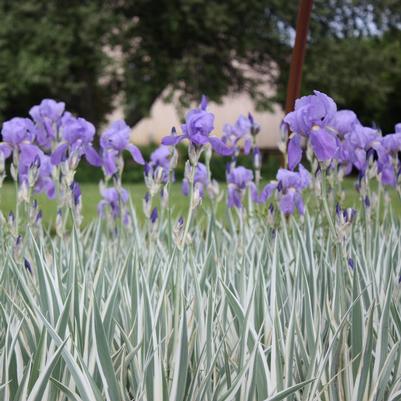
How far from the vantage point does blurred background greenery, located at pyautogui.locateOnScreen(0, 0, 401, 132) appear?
53.6 ft

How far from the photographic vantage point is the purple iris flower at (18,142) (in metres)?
2.52

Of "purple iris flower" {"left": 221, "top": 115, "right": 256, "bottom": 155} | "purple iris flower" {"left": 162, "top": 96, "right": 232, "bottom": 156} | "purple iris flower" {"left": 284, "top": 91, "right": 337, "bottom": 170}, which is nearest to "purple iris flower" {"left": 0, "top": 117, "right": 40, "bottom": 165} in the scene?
"purple iris flower" {"left": 162, "top": 96, "right": 232, "bottom": 156}

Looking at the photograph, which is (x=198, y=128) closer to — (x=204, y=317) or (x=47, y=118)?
(x=204, y=317)

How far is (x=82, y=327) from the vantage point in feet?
6.02

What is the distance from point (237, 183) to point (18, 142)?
3.73ft

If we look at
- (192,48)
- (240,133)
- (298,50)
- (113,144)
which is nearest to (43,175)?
(113,144)

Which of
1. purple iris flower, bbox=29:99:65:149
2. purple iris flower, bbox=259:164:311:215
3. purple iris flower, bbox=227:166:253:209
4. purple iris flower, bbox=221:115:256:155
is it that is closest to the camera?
purple iris flower, bbox=259:164:311:215

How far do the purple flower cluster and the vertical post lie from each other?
0.27 metres

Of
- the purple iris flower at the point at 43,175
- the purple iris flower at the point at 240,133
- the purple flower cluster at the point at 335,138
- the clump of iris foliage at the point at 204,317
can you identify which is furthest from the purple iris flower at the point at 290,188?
the purple iris flower at the point at 43,175

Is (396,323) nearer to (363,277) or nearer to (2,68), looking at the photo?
(363,277)

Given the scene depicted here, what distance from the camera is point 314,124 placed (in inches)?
78.4

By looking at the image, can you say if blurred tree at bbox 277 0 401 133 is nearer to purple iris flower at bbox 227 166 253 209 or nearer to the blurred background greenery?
the blurred background greenery

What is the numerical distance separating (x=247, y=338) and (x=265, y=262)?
0.77m

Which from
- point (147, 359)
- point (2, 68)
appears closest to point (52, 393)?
point (147, 359)
